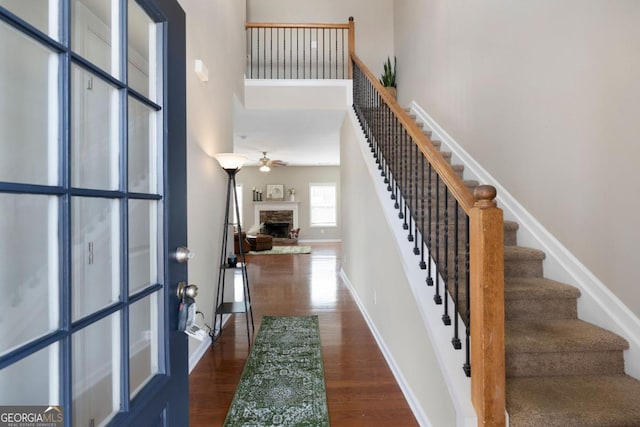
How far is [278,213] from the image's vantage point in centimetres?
1056

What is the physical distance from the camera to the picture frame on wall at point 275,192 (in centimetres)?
1053

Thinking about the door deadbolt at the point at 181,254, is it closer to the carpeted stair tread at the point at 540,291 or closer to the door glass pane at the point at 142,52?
the door glass pane at the point at 142,52

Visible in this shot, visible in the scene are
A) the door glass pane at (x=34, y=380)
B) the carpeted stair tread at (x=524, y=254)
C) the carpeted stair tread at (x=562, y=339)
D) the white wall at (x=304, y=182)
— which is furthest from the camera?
the white wall at (x=304, y=182)

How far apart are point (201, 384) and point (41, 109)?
6.92ft

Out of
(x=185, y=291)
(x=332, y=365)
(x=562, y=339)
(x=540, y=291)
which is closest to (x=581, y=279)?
(x=540, y=291)

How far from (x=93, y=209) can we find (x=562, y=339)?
2.20 m

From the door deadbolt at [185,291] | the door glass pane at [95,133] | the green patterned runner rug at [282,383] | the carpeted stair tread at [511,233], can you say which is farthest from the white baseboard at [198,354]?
the carpeted stair tread at [511,233]

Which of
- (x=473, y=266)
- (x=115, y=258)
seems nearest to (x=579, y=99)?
(x=473, y=266)

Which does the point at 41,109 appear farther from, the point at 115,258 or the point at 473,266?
the point at 473,266

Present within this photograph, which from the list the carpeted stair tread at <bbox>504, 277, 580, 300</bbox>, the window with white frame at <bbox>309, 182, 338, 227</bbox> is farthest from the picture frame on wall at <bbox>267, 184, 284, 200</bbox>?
the carpeted stair tread at <bbox>504, 277, 580, 300</bbox>

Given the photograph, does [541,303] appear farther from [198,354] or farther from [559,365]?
[198,354]

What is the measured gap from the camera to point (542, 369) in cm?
161

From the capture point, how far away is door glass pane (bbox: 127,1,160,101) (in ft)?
2.91

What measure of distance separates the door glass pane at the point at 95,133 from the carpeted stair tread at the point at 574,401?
181cm
